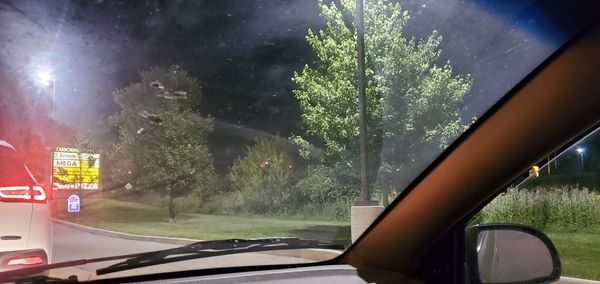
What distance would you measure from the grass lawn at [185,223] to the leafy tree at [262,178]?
0.12m

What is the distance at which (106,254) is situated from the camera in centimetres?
294

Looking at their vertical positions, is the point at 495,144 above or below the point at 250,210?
above

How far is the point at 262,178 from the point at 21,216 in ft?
4.50

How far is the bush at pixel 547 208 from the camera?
3.00 meters

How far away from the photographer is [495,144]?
2.43m

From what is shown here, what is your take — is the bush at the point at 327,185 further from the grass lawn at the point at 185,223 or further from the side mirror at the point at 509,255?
the side mirror at the point at 509,255

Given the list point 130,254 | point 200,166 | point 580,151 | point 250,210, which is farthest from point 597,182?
point 130,254

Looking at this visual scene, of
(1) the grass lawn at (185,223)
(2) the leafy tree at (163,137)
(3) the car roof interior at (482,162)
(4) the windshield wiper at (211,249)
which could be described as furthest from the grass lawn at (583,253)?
(2) the leafy tree at (163,137)

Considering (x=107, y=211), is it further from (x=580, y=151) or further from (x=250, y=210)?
(x=580, y=151)

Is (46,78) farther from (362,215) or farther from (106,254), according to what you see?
(362,215)

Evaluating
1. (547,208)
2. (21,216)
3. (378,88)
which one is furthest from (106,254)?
(547,208)

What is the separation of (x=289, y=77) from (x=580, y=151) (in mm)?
1682

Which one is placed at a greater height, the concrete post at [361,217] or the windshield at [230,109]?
the windshield at [230,109]

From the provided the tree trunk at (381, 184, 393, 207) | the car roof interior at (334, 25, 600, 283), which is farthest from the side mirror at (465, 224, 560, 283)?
the tree trunk at (381, 184, 393, 207)
